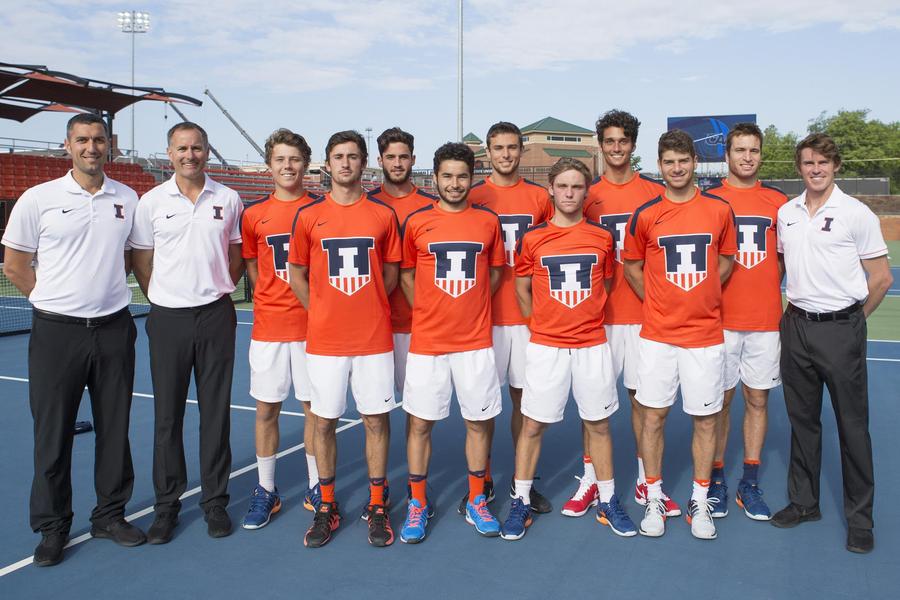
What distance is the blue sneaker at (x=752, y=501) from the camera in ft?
15.9

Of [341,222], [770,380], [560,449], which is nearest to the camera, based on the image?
[341,222]

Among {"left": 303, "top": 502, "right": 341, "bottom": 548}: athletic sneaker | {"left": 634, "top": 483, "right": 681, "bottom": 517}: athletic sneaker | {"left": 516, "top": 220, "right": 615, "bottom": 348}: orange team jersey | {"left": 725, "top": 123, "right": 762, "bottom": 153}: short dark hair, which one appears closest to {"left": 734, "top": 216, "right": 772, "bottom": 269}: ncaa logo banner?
{"left": 725, "top": 123, "right": 762, "bottom": 153}: short dark hair

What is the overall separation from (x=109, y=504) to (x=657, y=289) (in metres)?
3.52

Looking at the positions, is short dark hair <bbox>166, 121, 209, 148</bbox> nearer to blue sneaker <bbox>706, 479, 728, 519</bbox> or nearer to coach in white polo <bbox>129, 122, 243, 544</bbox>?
coach in white polo <bbox>129, 122, 243, 544</bbox>

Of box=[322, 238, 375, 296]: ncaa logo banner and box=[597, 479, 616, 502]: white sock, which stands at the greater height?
box=[322, 238, 375, 296]: ncaa logo banner

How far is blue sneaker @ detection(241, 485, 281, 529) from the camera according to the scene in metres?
4.76

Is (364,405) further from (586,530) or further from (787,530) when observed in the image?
(787,530)

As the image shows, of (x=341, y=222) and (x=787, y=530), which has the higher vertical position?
(x=341, y=222)

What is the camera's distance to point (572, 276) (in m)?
4.61

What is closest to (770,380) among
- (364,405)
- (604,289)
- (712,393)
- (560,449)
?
(712,393)

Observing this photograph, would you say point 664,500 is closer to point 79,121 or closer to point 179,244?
point 179,244

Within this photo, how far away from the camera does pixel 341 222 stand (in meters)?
4.49

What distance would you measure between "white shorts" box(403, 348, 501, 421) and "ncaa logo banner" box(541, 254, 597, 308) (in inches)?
21.9

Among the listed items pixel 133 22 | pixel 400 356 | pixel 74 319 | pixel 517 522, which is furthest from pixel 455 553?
pixel 133 22
